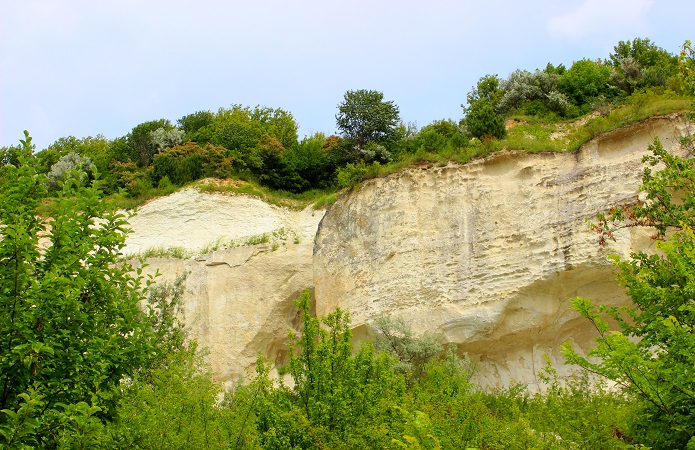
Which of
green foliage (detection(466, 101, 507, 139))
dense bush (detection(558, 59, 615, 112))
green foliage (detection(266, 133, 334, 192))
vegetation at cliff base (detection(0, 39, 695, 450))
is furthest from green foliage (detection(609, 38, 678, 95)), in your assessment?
vegetation at cliff base (detection(0, 39, 695, 450))

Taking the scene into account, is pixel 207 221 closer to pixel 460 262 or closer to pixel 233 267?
pixel 233 267

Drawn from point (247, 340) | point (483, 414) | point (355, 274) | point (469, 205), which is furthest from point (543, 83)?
point (483, 414)

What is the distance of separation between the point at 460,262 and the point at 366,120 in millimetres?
14575

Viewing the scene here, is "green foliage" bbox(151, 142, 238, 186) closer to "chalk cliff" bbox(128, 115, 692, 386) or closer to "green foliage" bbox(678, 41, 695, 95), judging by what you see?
"chalk cliff" bbox(128, 115, 692, 386)

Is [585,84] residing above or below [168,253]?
above

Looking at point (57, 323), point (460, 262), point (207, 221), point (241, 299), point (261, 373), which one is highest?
point (207, 221)

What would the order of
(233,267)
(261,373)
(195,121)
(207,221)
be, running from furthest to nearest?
(195,121)
(207,221)
(233,267)
(261,373)

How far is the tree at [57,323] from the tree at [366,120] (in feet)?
83.5

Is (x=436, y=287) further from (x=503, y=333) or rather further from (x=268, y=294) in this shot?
(x=268, y=294)

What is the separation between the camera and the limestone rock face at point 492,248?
2252cm

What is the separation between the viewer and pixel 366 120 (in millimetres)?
37094

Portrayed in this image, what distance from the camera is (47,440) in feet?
30.8

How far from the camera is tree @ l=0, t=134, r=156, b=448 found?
9.29 metres

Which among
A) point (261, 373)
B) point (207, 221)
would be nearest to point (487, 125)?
point (207, 221)
